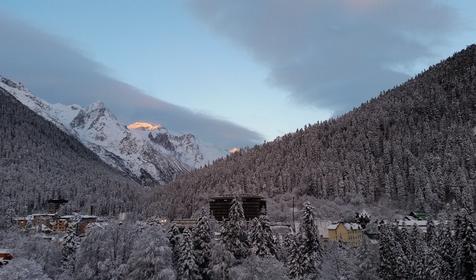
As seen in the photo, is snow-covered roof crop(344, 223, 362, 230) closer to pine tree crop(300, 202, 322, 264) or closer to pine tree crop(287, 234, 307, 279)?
pine tree crop(287, 234, 307, 279)

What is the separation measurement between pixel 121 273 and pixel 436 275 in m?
48.9

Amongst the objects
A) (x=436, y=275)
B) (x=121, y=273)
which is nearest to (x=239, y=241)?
(x=121, y=273)

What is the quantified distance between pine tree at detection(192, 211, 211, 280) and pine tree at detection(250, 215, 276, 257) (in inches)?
449

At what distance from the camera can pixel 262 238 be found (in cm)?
9106

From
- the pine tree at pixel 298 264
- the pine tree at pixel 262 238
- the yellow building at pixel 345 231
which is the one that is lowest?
the pine tree at pixel 298 264

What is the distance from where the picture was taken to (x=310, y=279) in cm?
8162

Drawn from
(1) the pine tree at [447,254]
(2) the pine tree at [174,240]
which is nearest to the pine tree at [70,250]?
(2) the pine tree at [174,240]

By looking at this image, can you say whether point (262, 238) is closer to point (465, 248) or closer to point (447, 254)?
point (447, 254)

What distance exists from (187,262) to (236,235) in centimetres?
836

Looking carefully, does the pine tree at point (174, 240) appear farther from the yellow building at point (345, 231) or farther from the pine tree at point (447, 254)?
the yellow building at point (345, 231)

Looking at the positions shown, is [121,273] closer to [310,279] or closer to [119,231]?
[119,231]

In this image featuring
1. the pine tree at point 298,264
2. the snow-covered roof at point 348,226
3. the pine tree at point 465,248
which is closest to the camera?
the pine tree at point 465,248

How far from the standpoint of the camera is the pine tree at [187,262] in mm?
76188

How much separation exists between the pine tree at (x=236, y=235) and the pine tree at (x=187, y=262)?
5.24m
